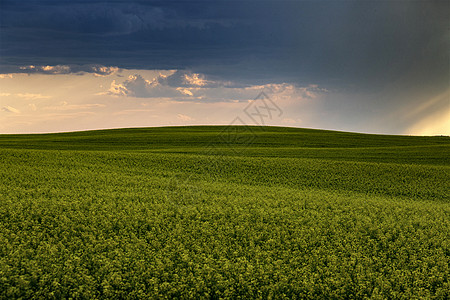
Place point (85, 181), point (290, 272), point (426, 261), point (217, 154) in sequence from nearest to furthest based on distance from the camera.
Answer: point (290, 272) < point (426, 261) < point (85, 181) < point (217, 154)

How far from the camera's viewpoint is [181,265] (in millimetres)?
9430

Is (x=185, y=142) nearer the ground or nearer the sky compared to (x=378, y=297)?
nearer the sky

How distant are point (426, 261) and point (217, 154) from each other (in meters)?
23.7

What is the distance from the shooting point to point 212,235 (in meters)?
11.7

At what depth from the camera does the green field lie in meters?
8.73

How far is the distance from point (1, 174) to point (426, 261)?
70.1 ft

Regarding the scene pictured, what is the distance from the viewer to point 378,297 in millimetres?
8438

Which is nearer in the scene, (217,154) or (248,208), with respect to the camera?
(248,208)

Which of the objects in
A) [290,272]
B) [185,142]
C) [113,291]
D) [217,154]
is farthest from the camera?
[185,142]

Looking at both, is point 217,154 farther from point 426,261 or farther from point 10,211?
point 426,261

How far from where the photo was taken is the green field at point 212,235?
873 cm

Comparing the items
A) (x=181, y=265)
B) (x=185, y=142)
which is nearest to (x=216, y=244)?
(x=181, y=265)

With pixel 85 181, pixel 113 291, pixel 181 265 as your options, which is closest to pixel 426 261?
pixel 181 265

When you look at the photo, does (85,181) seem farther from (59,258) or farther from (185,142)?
(185,142)
